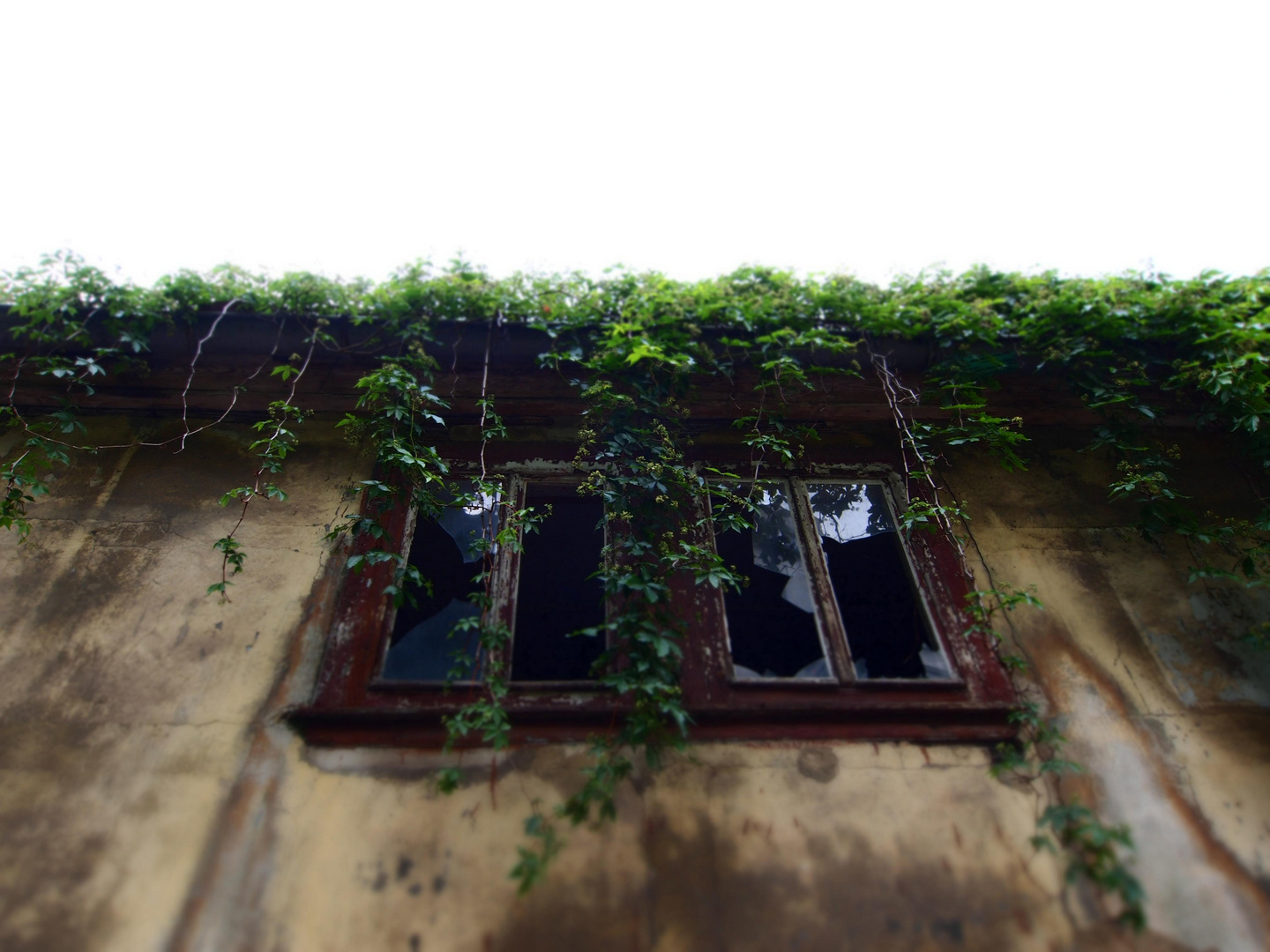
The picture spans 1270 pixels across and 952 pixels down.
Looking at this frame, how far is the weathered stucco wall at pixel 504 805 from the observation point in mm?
2092

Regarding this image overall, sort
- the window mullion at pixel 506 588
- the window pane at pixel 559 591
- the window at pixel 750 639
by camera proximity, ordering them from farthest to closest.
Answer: the window pane at pixel 559 591 → the window mullion at pixel 506 588 → the window at pixel 750 639

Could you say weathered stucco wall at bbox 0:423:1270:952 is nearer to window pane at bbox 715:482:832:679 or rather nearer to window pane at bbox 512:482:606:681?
window pane at bbox 715:482:832:679

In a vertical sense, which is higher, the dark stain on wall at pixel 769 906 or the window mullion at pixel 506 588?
the window mullion at pixel 506 588

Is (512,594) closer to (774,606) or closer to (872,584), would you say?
(774,606)

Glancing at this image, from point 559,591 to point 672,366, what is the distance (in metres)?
1.75

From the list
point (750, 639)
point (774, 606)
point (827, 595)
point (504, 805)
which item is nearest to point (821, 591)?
point (827, 595)

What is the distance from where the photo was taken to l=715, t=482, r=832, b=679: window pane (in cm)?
281

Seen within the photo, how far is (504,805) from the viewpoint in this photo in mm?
2309

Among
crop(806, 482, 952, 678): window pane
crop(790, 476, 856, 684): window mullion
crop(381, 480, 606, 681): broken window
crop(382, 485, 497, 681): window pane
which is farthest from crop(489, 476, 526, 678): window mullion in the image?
crop(806, 482, 952, 678): window pane

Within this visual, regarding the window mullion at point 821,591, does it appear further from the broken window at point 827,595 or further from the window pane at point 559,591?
the window pane at point 559,591

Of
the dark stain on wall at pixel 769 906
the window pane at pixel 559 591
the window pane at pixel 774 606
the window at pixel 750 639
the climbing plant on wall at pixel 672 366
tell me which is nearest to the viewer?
the dark stain on wall at pixel 769 906

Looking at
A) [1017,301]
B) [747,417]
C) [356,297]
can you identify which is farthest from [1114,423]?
[356,297]

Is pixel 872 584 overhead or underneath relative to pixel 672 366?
underneath

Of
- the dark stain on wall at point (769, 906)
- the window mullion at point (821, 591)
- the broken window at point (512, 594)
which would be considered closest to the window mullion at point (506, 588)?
the broken window at point (512, 594)
